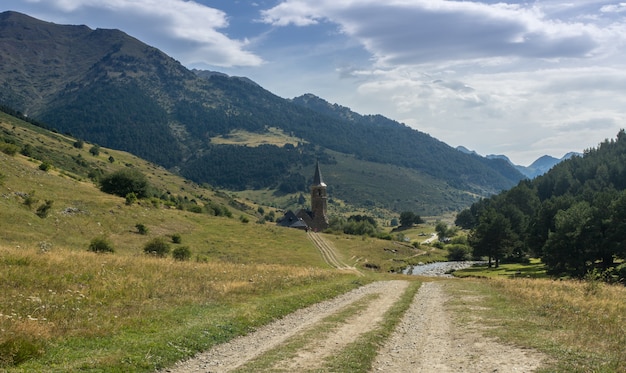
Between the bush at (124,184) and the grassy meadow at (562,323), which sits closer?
the grassy meadow at (562,323)

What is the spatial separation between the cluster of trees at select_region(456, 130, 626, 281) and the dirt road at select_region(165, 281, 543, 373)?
28066 mm

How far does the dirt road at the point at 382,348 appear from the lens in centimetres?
1187

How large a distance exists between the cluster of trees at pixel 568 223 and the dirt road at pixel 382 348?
92.1 ft

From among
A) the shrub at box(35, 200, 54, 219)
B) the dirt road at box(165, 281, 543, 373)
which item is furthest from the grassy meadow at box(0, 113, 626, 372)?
the shrub at box(35, 200, 54, 219)

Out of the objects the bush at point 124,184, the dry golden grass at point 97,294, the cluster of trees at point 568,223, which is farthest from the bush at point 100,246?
the cluster of trees at point 568,223

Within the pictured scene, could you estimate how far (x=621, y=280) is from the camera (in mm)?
47938

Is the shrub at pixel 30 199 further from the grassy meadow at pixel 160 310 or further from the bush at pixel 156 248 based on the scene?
the bush at pixel 156 248

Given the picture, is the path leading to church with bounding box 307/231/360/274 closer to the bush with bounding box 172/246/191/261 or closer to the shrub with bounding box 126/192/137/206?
the bush with bounding box 172/246/191/261

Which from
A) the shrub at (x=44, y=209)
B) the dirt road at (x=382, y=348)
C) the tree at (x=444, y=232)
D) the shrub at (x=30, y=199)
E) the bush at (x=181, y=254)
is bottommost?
the tree at (x=444, y=232)

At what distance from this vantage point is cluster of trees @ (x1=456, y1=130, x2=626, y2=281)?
5719 cm

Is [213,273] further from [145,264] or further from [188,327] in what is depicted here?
[188,327]

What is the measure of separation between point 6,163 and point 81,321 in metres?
53.8

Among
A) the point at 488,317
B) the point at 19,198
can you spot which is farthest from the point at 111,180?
the point at 488,317

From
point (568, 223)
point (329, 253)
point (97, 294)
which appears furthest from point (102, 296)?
point (329, 253)
